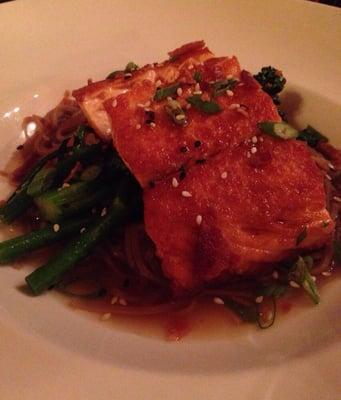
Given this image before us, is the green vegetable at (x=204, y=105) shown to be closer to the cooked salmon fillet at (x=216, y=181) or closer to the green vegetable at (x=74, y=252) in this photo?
the cooked salmon fillet at (x=216, y=181)

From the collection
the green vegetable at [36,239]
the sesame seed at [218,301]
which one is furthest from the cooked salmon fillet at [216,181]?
the green vegetable at [36,239]

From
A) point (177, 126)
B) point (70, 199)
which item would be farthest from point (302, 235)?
point (70, 199)

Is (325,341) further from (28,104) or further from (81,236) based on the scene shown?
(28,104)

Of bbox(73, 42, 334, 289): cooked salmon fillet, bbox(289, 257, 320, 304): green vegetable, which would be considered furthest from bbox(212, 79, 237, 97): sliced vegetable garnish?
bbox(289, 257, 320, 304): green vegetable

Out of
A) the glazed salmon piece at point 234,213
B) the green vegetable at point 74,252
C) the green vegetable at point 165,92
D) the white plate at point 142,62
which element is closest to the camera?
the white plate at point 142,62

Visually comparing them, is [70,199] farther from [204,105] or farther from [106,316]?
[204,105]
